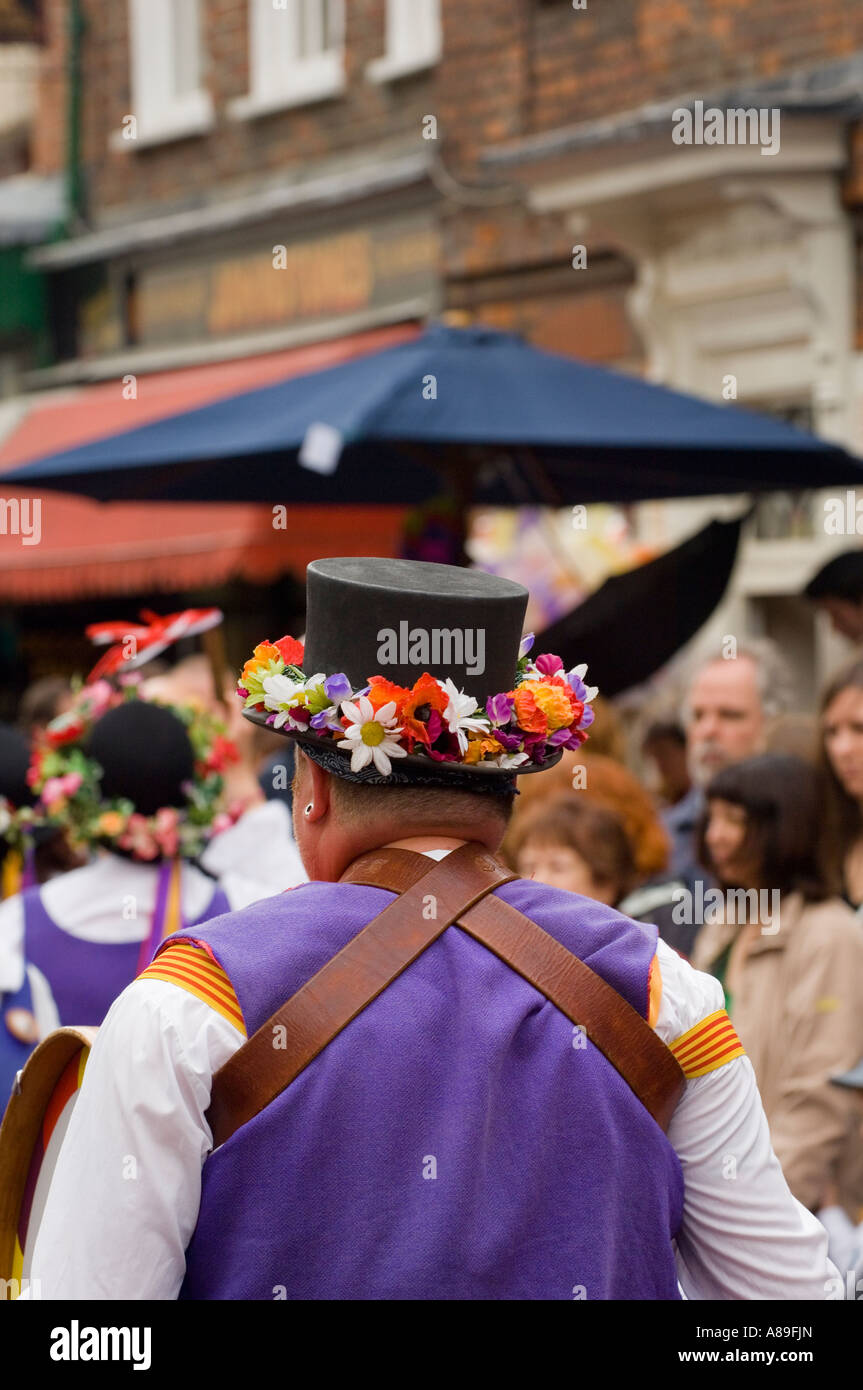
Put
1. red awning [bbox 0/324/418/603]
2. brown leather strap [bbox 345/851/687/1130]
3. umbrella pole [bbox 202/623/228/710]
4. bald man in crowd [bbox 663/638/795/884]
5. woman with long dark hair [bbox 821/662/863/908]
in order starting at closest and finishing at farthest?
brown leather strap [bbox 345/851/687/1130] → woman with long dark hair [bbox 821/662/863/908] → umbrella pole [bbox 202/623/228/710] → bald man in crowd [bbox 663/638/795/884] → red awning [bbox 0/324/418/603]

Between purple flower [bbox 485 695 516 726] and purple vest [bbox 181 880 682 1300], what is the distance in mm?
238

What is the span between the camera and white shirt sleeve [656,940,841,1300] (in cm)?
210

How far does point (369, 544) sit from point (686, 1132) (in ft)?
26.2

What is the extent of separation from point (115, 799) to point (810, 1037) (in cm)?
151

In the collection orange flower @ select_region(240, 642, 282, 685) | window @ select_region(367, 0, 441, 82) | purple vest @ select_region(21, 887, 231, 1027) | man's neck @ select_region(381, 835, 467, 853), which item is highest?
window @ select_region(367, 0, 441, 82)

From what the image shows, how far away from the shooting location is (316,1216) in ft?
6.32

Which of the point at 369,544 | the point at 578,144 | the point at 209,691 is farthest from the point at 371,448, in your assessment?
the point at 369,544

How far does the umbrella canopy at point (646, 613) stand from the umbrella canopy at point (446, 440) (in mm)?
233

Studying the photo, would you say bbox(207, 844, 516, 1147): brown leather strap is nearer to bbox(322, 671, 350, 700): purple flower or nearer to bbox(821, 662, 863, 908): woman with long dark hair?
bbox(322, 671, 350, 700): purple flower

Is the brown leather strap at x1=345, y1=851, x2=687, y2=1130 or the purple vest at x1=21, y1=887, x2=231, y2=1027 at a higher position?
the brown leather strap at x1=345, y1=851, x2=687, y2=1130

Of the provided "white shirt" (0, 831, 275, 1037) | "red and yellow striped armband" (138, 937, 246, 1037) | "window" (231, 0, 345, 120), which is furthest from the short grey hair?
"window" (231, 0, 345, 120)

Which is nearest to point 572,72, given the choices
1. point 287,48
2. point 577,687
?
point 287,48

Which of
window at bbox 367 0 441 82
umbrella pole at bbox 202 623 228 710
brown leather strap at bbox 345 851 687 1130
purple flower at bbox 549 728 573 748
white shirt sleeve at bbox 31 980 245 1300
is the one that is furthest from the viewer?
window at bbox 367 0 441 82

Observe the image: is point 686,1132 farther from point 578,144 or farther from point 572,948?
point 578,144
